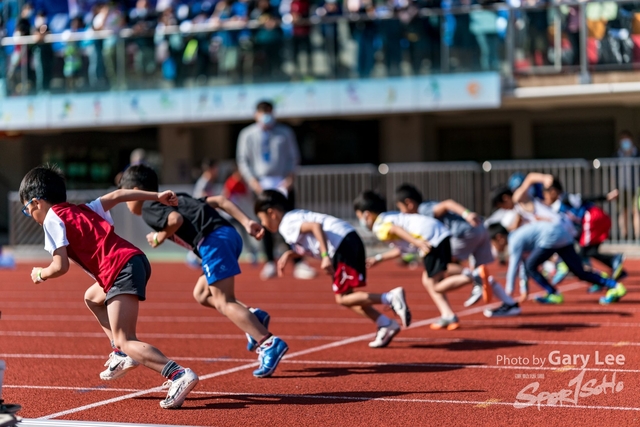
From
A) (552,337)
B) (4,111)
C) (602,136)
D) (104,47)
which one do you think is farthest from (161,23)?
(552,337)

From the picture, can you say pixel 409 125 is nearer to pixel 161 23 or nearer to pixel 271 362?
pixel 161 23

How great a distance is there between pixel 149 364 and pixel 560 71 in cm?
1495

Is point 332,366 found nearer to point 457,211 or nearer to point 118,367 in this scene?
point 118,367

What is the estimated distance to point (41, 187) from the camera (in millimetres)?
5754

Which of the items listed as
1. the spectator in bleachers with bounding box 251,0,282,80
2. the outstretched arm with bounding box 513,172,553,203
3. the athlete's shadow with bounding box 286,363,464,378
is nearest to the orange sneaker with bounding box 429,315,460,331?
the athlete's shadow with bounding box 286,363,464,378

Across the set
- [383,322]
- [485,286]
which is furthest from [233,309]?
[485,286]

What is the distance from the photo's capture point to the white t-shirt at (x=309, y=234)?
7906 mm

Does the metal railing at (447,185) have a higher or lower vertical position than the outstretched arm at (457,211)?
lower

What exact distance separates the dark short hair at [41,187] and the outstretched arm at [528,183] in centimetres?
600

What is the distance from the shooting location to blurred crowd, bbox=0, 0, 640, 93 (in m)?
18.9

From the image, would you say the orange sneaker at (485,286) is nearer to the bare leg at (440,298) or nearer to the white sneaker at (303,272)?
the bare leg at (440,298)

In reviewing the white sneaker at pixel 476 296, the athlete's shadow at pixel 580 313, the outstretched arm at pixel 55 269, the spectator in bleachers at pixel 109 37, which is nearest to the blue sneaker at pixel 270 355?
the outstretched arm at pixel 55 269

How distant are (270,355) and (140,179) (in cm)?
149

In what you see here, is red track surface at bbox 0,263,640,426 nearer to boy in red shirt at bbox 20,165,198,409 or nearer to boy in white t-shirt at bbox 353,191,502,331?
boy in red shirt at bbox 20,165,198,409
